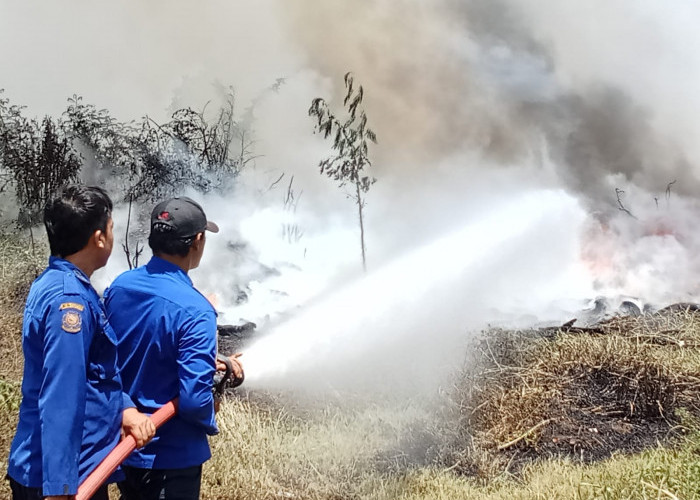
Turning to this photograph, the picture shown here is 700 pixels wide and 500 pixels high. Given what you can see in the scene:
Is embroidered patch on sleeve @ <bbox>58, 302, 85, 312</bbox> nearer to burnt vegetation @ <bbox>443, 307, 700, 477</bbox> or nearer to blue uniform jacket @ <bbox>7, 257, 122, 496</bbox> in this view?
blue uniform jacket @ <bbox>7, 257, 122, 496</bbox>

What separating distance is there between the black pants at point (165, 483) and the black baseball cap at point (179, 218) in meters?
0.89

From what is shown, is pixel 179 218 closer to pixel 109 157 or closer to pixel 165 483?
pixel 165 483

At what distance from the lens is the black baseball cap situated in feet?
7.95

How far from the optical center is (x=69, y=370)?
1951mm

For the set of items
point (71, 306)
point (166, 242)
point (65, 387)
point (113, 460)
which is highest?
point (166, 242)

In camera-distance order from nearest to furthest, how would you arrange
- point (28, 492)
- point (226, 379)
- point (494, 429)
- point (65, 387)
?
point (65, 387), point (28, 492), point (226, 379), point (494, 429)

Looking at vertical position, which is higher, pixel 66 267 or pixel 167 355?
pixel 66 267

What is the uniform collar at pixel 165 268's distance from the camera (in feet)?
7.96

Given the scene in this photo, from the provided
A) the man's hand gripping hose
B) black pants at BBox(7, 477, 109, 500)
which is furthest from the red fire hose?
black pants at BBox(7, 477, 109, 500)

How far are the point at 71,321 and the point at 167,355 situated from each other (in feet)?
1.45

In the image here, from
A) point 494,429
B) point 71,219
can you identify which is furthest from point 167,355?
point 494,429

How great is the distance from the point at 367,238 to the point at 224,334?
8939 millimetres

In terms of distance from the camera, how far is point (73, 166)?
970cm

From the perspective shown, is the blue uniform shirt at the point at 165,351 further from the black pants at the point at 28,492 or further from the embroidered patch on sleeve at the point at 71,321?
the embroidered patch on sleeve at the point at 71,321
